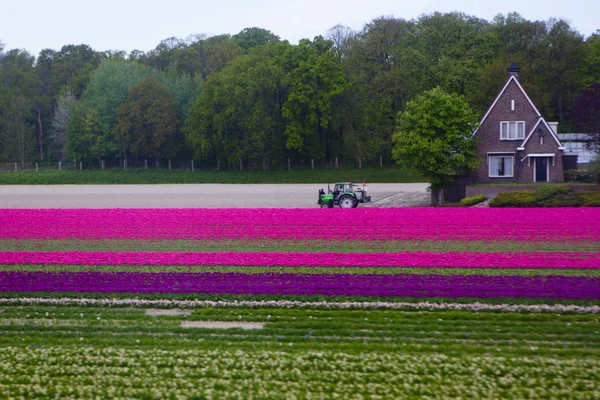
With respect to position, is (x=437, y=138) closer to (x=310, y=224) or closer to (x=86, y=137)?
(x=310, y=224)

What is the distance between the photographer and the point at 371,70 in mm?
85500

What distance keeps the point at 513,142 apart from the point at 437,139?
10711mm

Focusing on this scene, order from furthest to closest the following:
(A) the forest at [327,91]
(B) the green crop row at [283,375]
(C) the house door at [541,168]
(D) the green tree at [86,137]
→ (D) the green tree at [86,137]
(A) the forest at [327,91]
(C) the house door at [541,168]
(B) the green crop row at [283,375]

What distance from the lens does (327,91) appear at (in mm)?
86625

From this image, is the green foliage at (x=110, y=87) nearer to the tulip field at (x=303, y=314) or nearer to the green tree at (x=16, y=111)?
the green tree at (x=16, y=111)

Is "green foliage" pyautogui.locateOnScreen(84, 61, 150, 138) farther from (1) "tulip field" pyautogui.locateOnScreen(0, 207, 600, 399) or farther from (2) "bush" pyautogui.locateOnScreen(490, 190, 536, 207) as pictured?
(1) "tulip field" pyautogui.locateOnScreen(0, 207, 600, 399)

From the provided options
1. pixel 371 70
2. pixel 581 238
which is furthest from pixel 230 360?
pixel 371 70

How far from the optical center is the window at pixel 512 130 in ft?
177

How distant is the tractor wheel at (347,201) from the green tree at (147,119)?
56255 millimetres

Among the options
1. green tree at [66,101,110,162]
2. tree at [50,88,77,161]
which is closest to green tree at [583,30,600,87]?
green tree at [66,101,110,162]

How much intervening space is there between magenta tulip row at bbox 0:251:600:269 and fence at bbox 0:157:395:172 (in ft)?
205

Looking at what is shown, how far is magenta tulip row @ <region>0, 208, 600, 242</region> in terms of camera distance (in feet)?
89.4

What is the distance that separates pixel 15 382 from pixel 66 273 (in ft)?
29.6

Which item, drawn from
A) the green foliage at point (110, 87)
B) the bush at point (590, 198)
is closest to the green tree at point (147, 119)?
the green foliage at point (110, 87)
